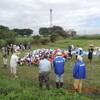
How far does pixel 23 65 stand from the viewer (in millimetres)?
13469

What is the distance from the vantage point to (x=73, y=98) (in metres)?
5.33

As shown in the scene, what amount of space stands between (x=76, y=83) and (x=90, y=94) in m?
0.77

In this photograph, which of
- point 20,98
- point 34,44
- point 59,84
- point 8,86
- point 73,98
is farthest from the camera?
point 34,44

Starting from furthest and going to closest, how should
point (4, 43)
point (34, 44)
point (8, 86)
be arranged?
1. point (34, 44)
2. point (4, 43)
3. point (8, 86)

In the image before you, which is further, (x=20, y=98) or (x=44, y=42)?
(x=44, y=42)

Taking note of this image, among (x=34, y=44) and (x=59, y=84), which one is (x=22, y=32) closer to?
(x=34, y=44)

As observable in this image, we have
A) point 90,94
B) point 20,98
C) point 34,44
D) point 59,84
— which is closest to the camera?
point 20,98

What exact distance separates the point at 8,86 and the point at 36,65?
752 centimetres

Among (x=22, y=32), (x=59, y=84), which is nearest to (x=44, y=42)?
(x=59, y=84)

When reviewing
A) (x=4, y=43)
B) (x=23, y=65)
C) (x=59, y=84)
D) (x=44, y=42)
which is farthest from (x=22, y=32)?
(x=59, y=84)

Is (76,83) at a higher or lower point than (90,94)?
higher

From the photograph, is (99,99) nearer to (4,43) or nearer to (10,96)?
(10,96)

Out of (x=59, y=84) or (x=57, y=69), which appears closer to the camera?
(x=57, y=69)

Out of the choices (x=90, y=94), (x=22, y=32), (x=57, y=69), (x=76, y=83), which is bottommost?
(x=90, y=94)
